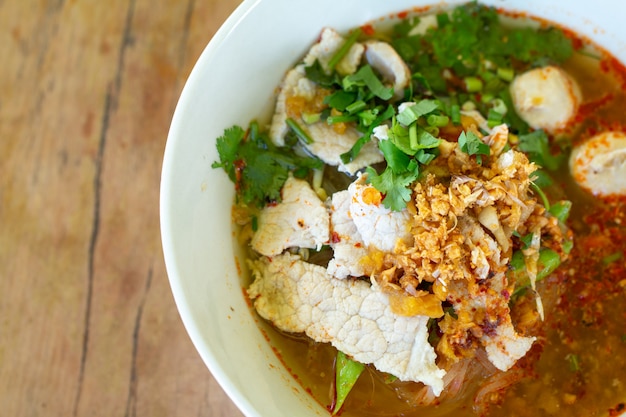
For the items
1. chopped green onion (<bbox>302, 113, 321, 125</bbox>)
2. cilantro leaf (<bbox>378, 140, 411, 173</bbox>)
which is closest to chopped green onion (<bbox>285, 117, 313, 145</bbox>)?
chopped green onion (<bbox>302, 113, 321, 125</bbox>)

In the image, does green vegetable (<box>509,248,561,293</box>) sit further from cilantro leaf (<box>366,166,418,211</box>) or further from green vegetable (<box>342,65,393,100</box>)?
green vegetable (<box>342,65,393,100</box>)

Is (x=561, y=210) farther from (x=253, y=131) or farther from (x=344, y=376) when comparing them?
(x=253, y=131)

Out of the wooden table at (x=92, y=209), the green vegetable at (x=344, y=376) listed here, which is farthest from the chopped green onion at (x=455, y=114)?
the wooden table at (x=92, y=209)

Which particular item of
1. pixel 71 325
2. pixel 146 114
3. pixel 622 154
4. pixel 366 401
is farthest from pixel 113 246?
pixel 622 154

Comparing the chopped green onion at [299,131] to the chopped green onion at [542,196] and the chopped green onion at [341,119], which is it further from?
the chopped green onion at [542,196]

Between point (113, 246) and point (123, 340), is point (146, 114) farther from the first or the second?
point (123, 340)
